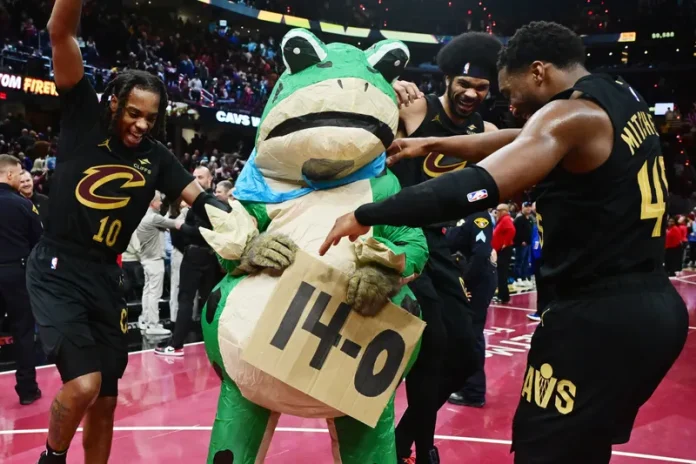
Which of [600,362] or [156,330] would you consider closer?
[600,362]

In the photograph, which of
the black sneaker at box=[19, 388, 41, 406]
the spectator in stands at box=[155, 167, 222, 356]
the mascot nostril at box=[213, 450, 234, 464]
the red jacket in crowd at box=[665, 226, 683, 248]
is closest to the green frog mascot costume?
the mascot nostril at box=[213, 450, 234, 464]

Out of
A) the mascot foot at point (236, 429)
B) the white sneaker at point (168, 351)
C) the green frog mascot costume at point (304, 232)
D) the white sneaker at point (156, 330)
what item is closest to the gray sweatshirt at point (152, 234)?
the white sneaker at point (156, 330)

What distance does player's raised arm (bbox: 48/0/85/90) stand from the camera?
2586 mm

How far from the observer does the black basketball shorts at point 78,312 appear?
2756 mm

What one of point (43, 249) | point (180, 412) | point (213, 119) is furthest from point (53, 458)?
point (213, 119)

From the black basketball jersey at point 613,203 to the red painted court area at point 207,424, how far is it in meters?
2.16

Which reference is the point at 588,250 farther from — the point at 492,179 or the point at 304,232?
the point at 304,232

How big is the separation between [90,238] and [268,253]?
0.98 metres

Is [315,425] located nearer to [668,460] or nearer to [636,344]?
[668,460]

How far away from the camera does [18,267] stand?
200 inches

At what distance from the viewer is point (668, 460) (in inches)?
151

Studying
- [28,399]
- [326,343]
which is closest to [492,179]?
[326,343]

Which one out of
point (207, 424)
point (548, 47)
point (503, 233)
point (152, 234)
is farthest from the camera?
point (503, 233)

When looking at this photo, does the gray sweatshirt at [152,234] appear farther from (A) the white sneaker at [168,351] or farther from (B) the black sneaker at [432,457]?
(B) the black sneaker at [432,457]
